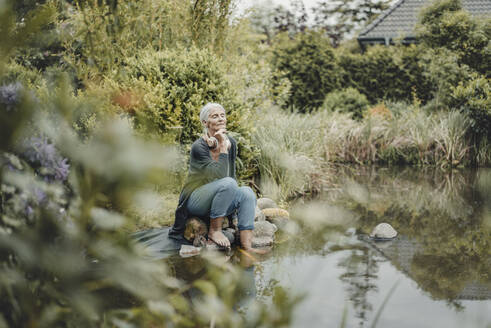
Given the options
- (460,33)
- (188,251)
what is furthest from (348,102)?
(188,251)

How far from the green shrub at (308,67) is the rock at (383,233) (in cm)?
1010

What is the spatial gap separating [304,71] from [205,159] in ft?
36.1

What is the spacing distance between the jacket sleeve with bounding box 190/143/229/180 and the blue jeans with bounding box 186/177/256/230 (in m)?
0.08

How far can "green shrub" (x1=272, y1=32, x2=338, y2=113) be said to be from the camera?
14.5 metres

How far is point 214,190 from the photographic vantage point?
4.09 metres

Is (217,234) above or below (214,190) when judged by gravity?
below

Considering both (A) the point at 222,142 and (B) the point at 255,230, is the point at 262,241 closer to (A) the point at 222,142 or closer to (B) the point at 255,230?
(B) the point at 255,230

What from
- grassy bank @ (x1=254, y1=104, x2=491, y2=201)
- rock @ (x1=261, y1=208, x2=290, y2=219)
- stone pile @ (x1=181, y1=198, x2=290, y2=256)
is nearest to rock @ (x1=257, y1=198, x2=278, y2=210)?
stone pile @ (x1=181, y1=198, x2=290, y2=256)

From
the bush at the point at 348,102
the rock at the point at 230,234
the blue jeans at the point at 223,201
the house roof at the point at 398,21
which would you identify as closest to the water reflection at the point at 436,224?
the blue jeans at the point at 223,201

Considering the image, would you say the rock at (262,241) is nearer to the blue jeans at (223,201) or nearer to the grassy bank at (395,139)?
the blue jeans at (223,201)

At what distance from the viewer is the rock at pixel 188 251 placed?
12.9 ft

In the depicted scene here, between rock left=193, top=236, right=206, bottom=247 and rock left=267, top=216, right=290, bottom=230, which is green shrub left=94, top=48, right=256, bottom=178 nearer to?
rock left=267, top=216, right=290, bottom=230

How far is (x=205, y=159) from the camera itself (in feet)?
13.6

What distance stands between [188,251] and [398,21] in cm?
1783
